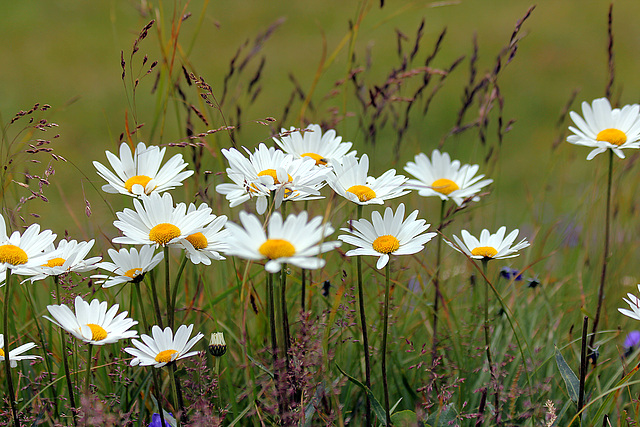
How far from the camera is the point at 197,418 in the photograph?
925mm

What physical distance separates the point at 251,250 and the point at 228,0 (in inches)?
265

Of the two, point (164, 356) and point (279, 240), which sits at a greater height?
point (279, 240)

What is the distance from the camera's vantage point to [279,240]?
2.84ft

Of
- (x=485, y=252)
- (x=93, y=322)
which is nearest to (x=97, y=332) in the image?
(x=93, y=322)

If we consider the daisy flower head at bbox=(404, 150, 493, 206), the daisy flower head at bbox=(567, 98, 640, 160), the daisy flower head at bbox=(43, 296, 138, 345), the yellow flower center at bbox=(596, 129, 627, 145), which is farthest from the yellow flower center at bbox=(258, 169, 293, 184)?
the yellow flower center at bbox=(596, 129, 627, 145)

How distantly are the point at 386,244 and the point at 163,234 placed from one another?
14.7 inches

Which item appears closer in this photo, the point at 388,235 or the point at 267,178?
the point at 267,178

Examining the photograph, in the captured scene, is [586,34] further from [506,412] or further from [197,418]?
[197,418]

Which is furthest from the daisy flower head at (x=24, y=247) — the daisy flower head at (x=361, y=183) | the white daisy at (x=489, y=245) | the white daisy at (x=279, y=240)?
the white daisy at (x=489, y=245)

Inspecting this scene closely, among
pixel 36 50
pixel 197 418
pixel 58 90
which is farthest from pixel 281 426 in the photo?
pixel 36 50

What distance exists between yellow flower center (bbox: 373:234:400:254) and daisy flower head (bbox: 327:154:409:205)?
7 cm

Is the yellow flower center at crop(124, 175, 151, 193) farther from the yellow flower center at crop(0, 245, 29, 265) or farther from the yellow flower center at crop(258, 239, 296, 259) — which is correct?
the yellow flower center at crop(258, 239, 296, 259)

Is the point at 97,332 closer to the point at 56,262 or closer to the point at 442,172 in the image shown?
the point at 56,262

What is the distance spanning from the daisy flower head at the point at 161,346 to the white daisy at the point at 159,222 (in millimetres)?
143
